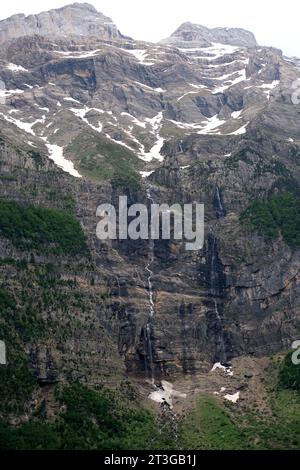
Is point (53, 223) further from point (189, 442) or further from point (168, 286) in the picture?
point (189, 442)

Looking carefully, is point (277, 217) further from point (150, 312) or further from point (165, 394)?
point (165, 394)

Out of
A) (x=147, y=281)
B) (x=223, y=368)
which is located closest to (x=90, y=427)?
(x=223, y=368)

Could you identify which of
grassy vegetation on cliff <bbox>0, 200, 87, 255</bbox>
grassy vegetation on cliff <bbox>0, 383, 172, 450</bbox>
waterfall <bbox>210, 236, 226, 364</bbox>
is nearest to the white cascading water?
waterfall <bbox>210, 236, 226, 364</bbox>

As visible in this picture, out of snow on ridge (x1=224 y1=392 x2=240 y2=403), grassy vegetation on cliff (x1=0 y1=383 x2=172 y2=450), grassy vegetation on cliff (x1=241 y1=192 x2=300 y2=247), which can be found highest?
grassy vegetation on cliff (x1=241 y1=192 x2=300 y2=247)

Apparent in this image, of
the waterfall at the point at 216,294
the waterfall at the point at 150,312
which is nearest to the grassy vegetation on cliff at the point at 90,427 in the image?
the waterfall at the point at 150,312

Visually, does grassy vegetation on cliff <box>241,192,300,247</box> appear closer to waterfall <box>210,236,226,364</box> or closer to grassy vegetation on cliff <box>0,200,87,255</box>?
waterfall <box>210,236,226,364</box>
